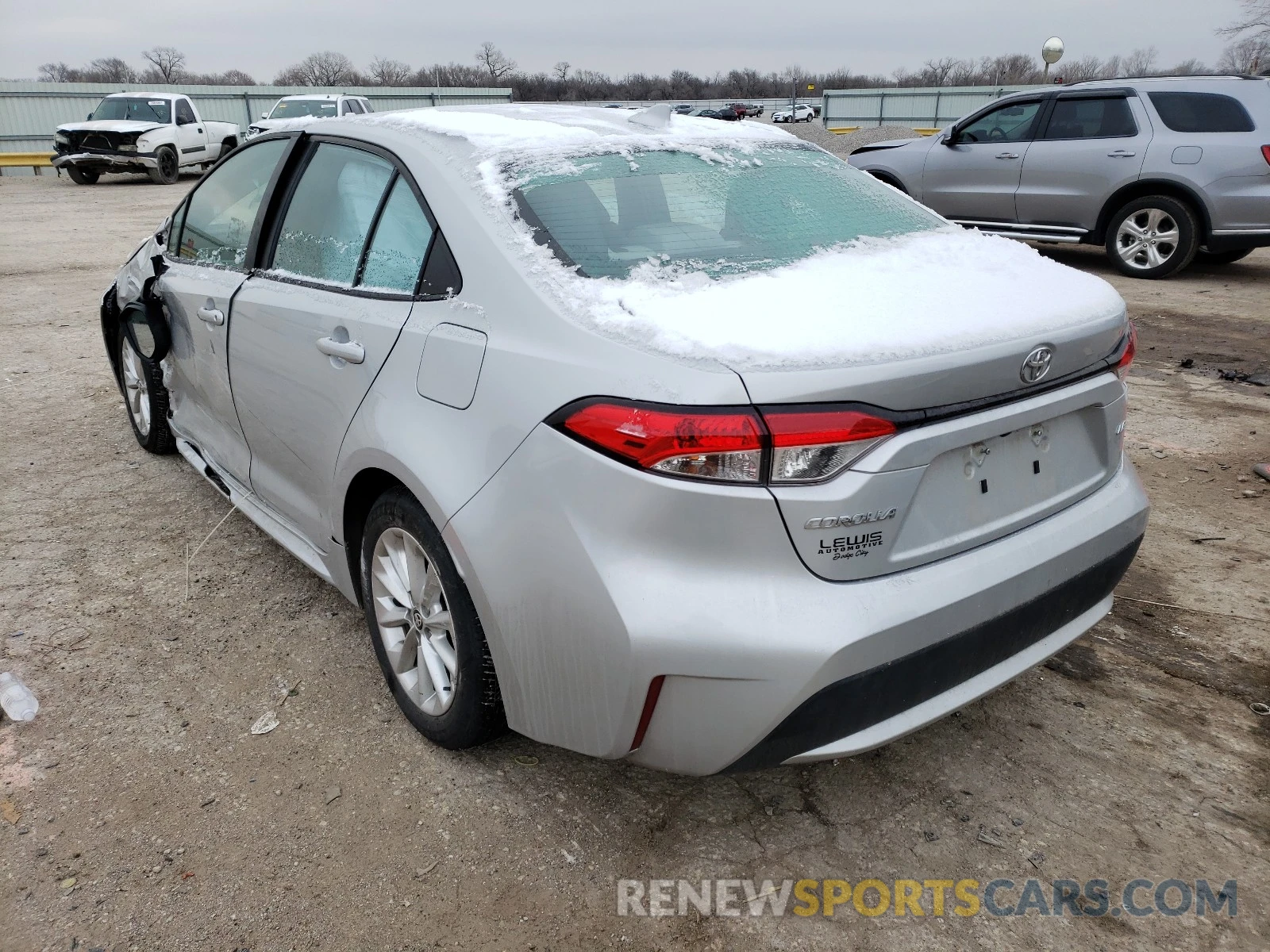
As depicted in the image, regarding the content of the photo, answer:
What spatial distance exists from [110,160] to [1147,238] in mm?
19388

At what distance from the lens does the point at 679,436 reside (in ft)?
5.84

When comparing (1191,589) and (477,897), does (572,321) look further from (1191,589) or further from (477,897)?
(1191,589)

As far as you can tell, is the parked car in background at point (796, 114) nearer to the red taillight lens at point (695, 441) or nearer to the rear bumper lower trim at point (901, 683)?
the rear bumper lower trim at point (901, 683)

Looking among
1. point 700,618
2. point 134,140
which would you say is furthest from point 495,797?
point 134,140

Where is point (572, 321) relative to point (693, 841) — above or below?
above

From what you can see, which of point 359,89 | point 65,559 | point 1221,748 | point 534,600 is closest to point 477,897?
point 534,600

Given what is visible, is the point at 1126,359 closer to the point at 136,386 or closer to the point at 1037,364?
the point at 1037,364

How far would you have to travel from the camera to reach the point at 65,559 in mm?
3688

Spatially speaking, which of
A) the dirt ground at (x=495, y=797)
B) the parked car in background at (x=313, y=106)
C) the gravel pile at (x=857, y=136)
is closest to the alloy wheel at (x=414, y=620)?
the dirt ground at (x=495, y=797)

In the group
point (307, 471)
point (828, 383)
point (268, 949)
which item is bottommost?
point (268, 949)

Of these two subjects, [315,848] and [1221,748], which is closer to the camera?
[315,848]

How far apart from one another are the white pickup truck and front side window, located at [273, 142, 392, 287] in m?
19.5

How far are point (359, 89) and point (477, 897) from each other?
3824 centimetres

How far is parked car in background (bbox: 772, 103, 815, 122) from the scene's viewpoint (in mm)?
58166
